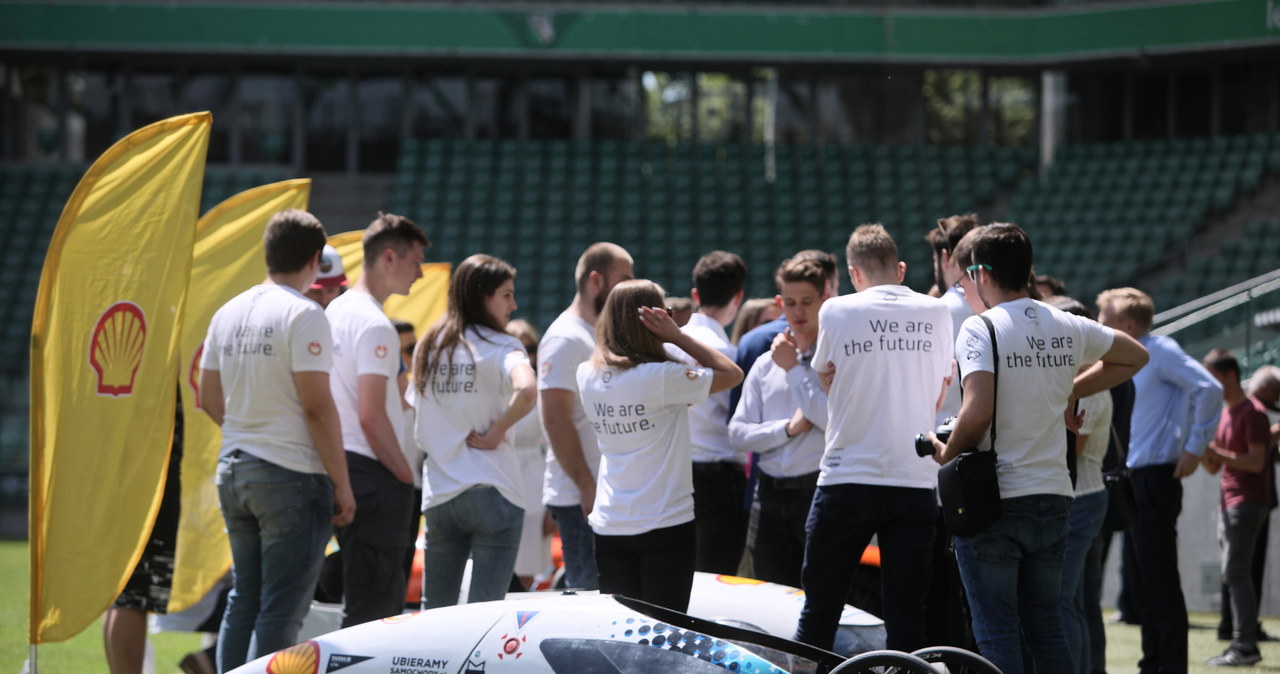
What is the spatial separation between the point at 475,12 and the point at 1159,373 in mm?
17078

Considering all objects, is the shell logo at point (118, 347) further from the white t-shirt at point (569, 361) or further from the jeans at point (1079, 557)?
the jeans at point (1079, 557)

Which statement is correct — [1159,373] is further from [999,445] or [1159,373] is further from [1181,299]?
[1181,299]

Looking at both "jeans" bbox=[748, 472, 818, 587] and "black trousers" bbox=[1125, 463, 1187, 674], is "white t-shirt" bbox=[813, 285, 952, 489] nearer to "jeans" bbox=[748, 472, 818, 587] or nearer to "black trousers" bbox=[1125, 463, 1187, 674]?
"jeans" bbox=[748, 472, 818, 587]

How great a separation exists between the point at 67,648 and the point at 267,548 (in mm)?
3628

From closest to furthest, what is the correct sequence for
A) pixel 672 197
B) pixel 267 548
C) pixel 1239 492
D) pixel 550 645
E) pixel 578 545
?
pixel 550 645, pixel 267 548, pixel 578 545, pixel 1239 492, pixel 672 197

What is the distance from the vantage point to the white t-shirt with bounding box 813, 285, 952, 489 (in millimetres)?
4449

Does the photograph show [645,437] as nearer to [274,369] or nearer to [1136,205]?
[274,369]

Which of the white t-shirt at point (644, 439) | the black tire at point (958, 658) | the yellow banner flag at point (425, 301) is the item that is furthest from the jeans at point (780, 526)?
the yellow banner flag at point (425, 301)

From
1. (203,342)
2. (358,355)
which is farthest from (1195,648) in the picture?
(203,342)

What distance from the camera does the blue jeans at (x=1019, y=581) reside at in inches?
160

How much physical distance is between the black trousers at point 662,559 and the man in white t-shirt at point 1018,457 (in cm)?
96

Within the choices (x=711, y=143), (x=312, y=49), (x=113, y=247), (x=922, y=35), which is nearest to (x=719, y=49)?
(x=711, y=143)

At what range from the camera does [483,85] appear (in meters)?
23.7

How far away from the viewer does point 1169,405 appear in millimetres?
6855
